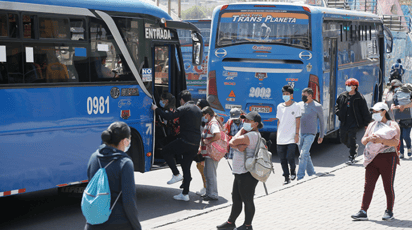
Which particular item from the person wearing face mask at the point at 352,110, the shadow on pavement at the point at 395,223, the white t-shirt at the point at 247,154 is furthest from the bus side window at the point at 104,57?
the person wearing face mask at the point at 352,110

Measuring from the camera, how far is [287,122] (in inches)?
426

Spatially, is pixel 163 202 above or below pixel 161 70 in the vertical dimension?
below

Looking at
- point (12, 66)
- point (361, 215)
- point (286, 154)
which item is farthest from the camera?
point (286, 154)

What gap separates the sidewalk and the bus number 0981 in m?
1.97

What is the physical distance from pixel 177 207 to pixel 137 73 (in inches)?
85.9

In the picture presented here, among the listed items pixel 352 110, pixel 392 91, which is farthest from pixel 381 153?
pixel 392 91

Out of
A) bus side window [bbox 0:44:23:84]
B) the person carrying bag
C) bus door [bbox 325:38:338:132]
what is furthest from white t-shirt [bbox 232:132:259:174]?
bus door [bbox 325:38:338:132]

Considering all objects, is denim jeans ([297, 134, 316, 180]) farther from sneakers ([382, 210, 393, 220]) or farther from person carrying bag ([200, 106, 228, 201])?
sneakers ([382, 210, 393, 220])

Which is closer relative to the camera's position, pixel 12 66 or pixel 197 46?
pixel 12 66

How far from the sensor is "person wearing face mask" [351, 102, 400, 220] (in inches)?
307

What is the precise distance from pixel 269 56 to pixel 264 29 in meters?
0.66

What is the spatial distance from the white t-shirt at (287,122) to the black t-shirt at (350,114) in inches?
80.2

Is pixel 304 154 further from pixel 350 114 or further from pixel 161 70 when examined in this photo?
pixel 161 70

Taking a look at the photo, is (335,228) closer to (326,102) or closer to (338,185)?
(338,185)
